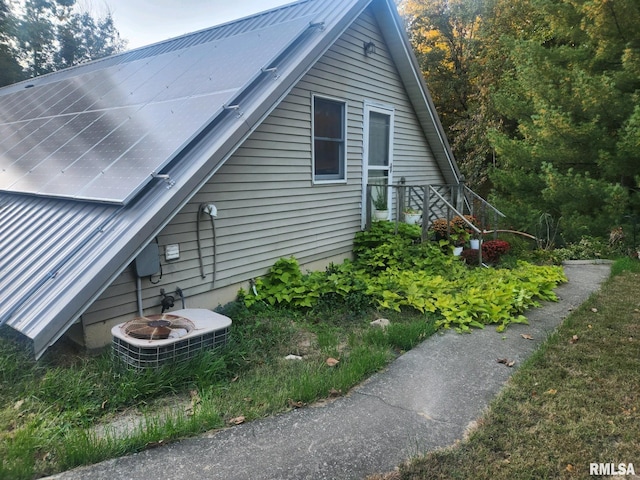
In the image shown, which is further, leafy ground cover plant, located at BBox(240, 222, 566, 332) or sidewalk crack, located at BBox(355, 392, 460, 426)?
leafy ground cover plant, located at BBox(240, 222, 566, 332)

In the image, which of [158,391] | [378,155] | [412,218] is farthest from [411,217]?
[158,391]

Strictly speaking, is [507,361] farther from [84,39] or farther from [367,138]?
[84,39]

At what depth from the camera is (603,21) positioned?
8.99m

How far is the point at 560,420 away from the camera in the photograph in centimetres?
283

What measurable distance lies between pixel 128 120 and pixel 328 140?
2819 mm

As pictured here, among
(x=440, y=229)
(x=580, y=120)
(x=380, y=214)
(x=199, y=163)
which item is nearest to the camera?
(x=199, y=163)

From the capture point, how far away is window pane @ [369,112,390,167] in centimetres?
771

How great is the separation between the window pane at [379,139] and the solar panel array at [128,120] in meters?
2.28

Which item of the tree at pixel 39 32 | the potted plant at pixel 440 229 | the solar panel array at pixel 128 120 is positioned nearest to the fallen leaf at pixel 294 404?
the solar panel array at pixel 128 120

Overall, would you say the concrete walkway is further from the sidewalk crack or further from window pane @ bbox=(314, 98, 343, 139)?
window pane @ bbox=(314, 98, 343, 139)

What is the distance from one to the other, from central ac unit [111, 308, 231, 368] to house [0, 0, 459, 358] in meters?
0.42

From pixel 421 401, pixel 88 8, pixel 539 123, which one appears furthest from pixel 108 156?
pixel 88 8

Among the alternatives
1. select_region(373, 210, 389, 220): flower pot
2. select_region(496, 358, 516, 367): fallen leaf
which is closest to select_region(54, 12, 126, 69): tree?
select_region(373, 210, 389, 220): flower pot

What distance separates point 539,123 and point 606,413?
8.33 metres
